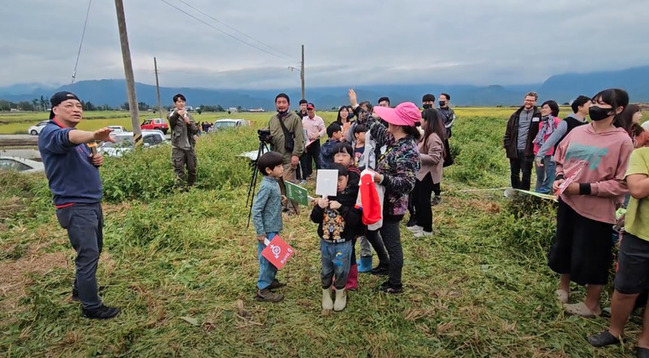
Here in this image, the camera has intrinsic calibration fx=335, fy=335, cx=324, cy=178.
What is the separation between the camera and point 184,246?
14.6 ft

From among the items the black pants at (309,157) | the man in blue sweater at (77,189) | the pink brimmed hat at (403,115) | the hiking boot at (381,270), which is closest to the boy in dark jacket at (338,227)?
the pink brimmed hat at (403,115)

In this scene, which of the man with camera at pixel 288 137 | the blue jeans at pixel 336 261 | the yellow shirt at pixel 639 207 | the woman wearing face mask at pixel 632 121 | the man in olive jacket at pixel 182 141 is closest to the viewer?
the yellow shirt at pixel 639 207

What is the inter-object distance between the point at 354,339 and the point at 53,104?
312 centimetres

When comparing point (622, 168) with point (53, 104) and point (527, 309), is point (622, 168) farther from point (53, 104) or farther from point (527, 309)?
point (53, 104)

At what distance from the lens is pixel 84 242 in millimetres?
2910

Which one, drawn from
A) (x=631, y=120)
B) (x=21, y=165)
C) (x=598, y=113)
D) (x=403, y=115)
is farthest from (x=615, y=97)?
(x=21, y=165)

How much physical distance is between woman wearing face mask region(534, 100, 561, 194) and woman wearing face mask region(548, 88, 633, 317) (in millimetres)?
3262

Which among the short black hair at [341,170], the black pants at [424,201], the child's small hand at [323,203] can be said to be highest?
the short black hair at [341,170]

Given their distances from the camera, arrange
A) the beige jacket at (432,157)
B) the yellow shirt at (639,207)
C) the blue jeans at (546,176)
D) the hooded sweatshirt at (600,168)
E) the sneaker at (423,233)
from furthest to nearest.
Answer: the blue jeans at (546,176), the sneaker at (423,233), the beige jacket at (432,157), the hooded sweatshirt at (600,168), the yellow shirt at (639,207)

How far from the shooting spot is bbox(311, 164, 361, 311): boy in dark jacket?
285 centimetres

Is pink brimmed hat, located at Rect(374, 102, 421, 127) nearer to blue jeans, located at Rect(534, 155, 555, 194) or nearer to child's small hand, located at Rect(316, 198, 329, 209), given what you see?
child's small hand, located at Rect(316, 198, 329, 209)

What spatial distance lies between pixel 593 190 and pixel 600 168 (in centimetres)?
20

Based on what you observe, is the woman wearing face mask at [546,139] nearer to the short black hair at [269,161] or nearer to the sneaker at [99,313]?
the short black hair at [269,161]

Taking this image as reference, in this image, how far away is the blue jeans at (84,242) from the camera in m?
2.87
